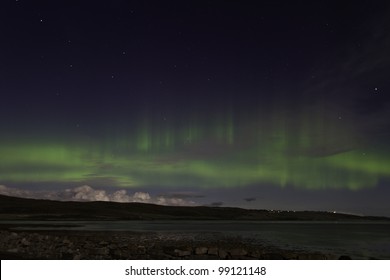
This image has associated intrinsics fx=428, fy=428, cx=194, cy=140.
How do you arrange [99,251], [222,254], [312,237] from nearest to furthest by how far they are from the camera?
[222,254] → [99,251] → [312,237]

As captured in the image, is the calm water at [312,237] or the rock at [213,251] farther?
the calm water at [312,237]

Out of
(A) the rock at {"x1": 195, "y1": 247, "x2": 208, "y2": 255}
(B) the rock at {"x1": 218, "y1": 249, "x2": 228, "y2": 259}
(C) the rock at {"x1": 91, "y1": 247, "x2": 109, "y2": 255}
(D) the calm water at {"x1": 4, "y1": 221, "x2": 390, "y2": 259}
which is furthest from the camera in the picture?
(D) the calm water at {"x1": 4, "y1": 221, "x2": 390, "y2": 259}

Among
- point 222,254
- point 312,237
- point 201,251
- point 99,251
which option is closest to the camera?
point 222,254

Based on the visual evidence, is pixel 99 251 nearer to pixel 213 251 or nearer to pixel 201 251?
pixel 201 251

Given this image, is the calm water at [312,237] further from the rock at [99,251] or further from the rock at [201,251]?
the rock at [99,251]

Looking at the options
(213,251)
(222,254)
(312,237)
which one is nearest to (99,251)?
(213,251)

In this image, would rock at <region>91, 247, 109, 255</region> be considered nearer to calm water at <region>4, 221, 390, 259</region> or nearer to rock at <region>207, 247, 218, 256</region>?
rock at <region>207, 247, 218, 256</region>

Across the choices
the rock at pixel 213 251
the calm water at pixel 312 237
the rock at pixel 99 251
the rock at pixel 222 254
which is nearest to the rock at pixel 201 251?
the rock at pixel 213 251

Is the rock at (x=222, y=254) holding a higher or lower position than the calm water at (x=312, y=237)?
higher

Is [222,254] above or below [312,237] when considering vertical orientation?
above

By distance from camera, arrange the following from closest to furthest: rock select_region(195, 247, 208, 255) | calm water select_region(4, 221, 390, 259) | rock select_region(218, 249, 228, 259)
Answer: rock select_region(218, 249, 228, 259) < rock select_region(195, 247, 208, 255) < calm water select_region(4, 221, 390, 259)

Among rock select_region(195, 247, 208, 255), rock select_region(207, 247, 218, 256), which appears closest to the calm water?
rock select_region(207, 247, 218, 256)

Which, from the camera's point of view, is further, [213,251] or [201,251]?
[201,251]
